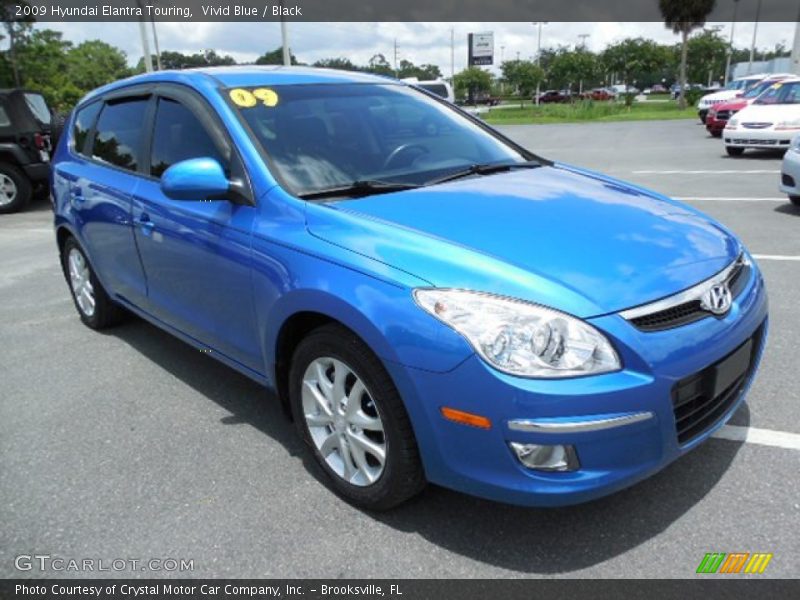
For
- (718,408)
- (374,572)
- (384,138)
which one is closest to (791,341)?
(718,408)

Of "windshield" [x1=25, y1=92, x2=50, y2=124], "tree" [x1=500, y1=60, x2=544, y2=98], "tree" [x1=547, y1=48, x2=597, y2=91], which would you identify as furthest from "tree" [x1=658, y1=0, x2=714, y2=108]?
"windshield" [x1=25, y1=92, x2=50, y2=124]

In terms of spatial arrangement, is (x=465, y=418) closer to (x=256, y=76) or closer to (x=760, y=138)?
(x=256, y=76)

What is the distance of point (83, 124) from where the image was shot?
15.5 ft

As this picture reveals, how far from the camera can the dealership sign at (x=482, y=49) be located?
256ft

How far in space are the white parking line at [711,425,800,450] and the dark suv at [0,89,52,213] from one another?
11.1 metres

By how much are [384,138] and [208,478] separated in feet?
6.01

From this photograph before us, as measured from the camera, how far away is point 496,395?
6.63ft

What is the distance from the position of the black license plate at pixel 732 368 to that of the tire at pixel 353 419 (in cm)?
111

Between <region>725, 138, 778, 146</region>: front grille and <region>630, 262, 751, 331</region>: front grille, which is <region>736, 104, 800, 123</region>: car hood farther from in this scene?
<region>630, 262, 751, 331</region>: front grille

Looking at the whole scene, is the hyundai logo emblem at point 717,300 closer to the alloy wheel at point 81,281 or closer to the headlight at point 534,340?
the headlight at point 534,340

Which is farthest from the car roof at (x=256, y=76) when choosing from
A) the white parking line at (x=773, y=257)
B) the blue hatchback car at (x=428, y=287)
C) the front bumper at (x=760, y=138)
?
the front bumper at (x=760, y=138)

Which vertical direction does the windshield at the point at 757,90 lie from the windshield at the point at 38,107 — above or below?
below

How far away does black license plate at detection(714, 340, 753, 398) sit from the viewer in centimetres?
232

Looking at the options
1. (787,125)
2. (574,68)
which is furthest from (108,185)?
(574,68)
